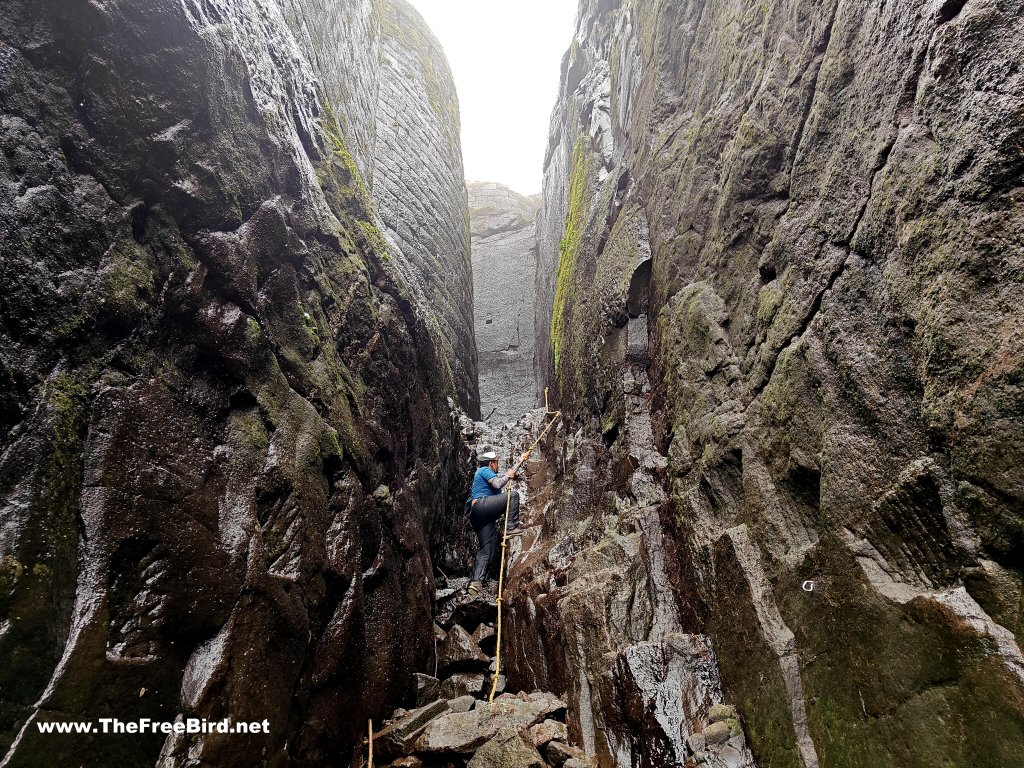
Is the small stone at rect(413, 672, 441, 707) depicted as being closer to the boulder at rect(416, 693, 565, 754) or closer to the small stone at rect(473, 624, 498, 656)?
the boulder at rect(416, 693, 565, 754)

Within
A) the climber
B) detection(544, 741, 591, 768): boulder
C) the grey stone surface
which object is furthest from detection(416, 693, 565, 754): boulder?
the climber

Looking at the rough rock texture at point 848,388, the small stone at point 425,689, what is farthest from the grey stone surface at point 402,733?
the rough rock texture at point 848,388

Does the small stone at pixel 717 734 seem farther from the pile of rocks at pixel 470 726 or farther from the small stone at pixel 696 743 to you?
the pile of rocks at pixel 470 726

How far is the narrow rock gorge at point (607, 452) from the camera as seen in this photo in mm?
2256

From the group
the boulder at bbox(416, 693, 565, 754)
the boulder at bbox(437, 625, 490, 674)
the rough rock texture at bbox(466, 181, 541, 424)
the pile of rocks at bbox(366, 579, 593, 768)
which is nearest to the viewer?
the pile of rocks at bbox(366, 579, 593, 768)

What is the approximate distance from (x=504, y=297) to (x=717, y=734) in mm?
21299

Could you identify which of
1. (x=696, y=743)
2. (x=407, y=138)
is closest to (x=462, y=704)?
(x=696, y=743)

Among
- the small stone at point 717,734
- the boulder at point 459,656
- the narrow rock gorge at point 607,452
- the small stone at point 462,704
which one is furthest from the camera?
the boulder at point 459,656

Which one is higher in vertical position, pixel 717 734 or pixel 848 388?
pixel 848 388

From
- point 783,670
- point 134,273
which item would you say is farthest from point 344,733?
point 134,273

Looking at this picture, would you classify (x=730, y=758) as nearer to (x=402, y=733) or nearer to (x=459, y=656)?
(x=402, y=733)

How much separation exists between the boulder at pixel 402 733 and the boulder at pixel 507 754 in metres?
0.72

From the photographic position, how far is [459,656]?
18.7 feet

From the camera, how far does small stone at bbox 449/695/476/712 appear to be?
15.1 ft
